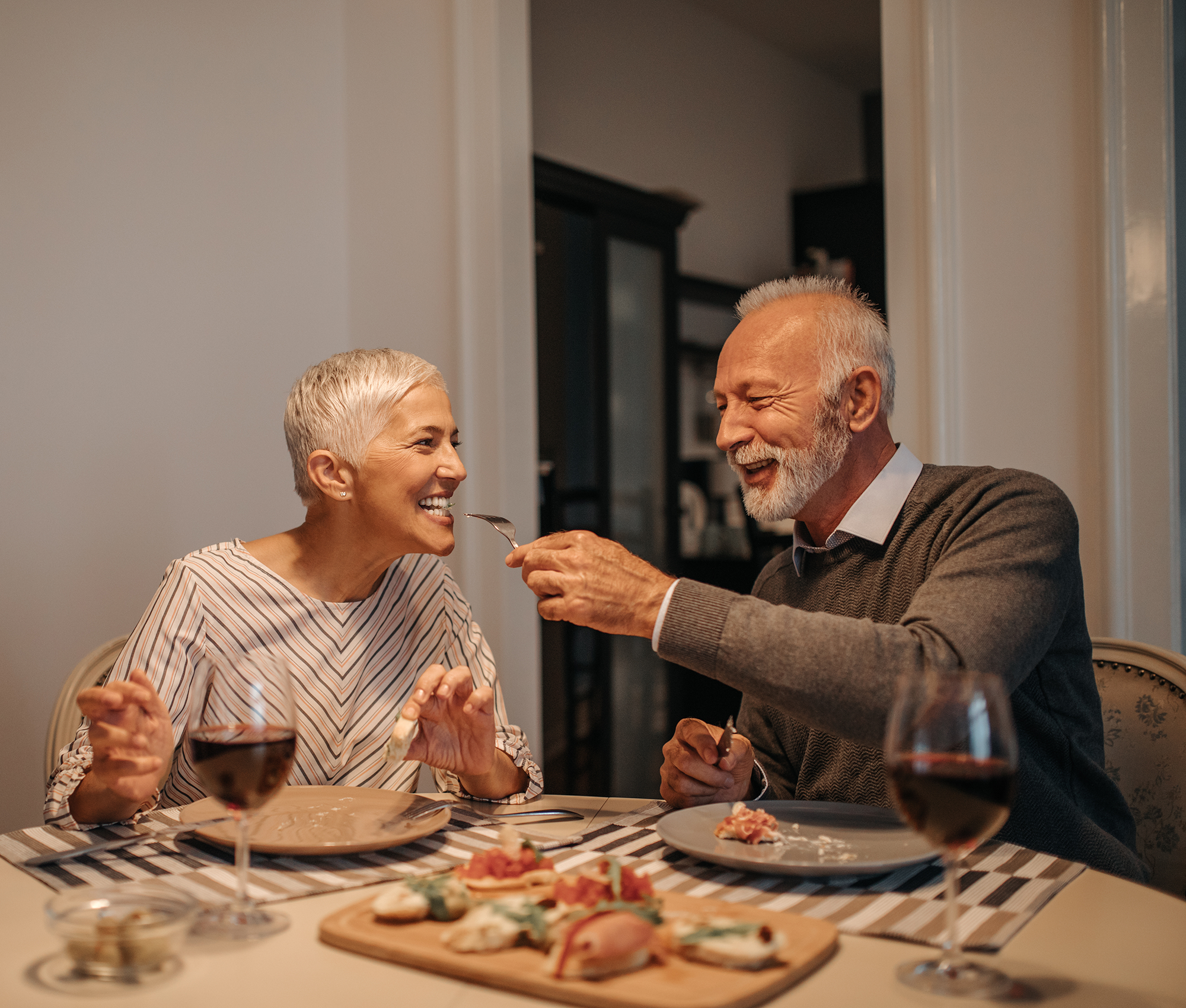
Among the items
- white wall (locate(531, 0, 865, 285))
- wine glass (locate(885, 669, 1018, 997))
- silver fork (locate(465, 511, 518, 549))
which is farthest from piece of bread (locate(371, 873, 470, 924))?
white wall (locate(531, 0, 865, 285))

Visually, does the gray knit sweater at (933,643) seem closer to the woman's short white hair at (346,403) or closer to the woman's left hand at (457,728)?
the woman's left hand at (457,728)

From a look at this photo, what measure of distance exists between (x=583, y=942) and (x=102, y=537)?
2028 mm

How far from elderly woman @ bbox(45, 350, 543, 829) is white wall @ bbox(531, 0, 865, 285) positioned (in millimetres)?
2644

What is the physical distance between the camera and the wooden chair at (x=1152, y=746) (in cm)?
150

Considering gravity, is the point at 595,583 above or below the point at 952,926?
above

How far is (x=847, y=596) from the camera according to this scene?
61.7 inches

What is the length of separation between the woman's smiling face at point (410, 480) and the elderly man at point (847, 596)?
38 centimetres

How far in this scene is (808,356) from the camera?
166 centimetres

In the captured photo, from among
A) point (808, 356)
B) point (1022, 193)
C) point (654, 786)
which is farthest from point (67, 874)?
point (654, 786)

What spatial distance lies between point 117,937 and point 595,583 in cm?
64

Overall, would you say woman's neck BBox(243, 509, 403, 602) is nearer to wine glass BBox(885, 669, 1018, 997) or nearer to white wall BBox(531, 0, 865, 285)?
wine glass BBox(885, 669, 1018, 997)

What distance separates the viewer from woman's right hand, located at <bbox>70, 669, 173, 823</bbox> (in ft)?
3.64

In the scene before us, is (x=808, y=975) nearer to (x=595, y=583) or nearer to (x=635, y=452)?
(x=595, y=583)

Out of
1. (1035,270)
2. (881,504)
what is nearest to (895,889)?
(881,504)
